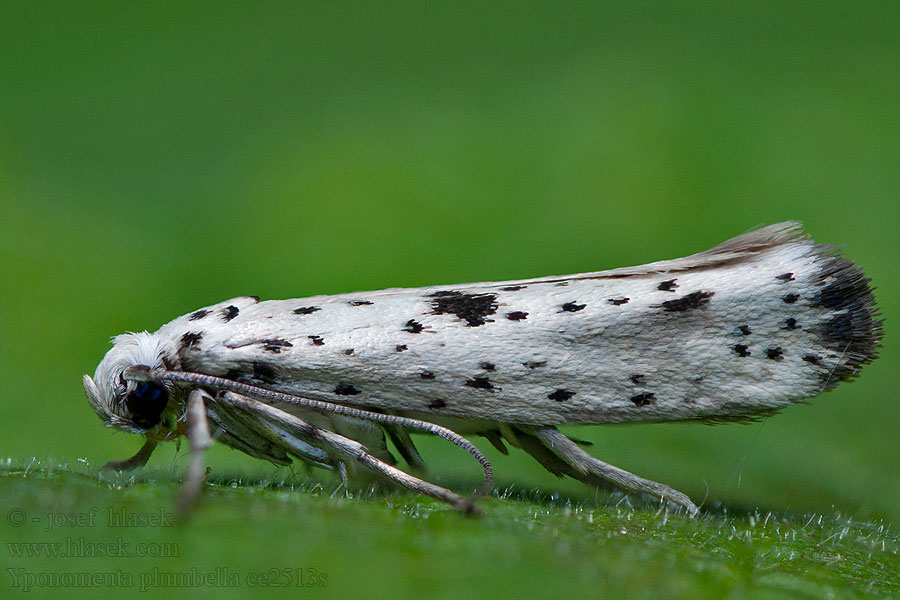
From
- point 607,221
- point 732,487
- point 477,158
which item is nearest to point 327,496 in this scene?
point 732,487

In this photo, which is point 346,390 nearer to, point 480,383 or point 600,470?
point 480,383

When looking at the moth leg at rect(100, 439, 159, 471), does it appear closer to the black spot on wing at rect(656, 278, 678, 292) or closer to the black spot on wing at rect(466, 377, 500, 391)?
the black spot on wing at rect(466, 377, 500, 391)

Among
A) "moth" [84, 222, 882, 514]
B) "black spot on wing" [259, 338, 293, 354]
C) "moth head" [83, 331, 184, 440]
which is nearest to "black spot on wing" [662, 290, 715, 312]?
"moth" [84, 222, 882, 514]

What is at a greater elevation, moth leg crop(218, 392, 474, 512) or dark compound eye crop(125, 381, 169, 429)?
dark compound eye crop(125, 381, 169, 429)

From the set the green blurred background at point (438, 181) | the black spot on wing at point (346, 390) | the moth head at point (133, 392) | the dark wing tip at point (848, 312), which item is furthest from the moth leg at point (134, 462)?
the dark wing tip at point (848, 312)

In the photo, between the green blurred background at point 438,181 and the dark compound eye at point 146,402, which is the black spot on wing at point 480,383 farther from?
the dark compound eye at point 146,402

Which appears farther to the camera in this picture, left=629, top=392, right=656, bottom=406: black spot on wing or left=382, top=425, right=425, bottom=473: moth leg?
left=382, top=425, right=425, bottom=473: moth leg

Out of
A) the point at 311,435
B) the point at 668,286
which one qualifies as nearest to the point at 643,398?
the point at 668,286
